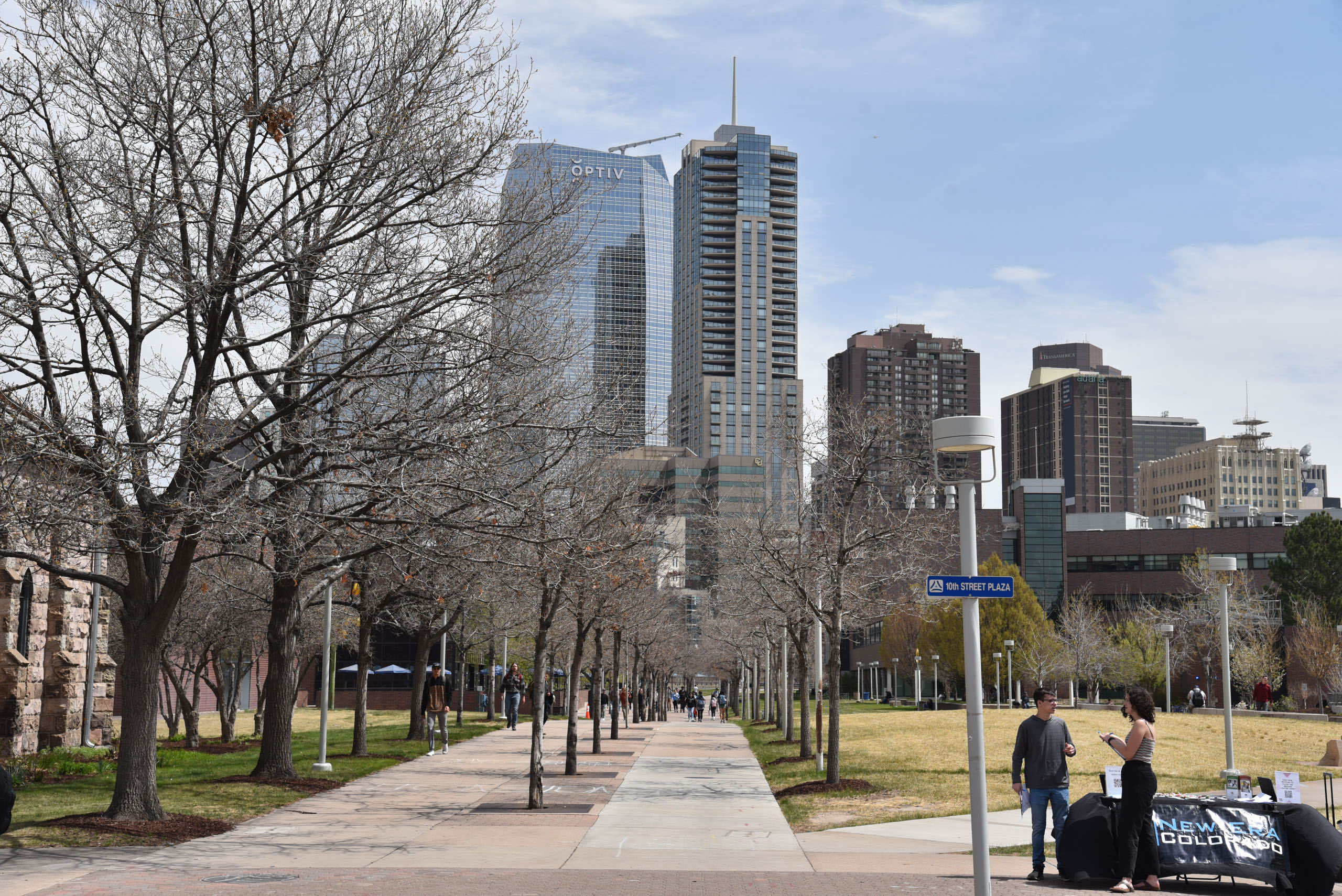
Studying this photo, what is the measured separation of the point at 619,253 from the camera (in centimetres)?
9750

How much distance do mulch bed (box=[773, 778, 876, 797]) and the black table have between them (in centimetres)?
903

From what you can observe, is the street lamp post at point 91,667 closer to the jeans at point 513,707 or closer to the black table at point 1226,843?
the jeans at point 513,707

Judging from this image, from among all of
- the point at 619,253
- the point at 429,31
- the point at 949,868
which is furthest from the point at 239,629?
the point at 619,253

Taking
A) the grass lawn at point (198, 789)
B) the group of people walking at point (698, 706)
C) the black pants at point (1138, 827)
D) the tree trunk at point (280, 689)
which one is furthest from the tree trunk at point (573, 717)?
→ the group of people walking at point (698, 706)

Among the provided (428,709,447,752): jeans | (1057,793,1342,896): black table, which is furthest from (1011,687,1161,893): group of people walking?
(428,709,447,752): jeans

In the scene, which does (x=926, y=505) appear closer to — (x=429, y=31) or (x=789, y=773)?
(x=789, y=773)

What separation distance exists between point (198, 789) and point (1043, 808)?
13234mm

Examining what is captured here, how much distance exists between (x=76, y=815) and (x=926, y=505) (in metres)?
16.4

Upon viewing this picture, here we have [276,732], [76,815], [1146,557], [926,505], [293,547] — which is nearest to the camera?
[76,815]

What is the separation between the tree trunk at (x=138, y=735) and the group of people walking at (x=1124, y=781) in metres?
10.2

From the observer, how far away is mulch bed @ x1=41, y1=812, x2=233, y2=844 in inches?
546

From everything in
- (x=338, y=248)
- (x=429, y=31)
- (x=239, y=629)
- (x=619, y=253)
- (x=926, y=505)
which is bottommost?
(x=239, y=629)

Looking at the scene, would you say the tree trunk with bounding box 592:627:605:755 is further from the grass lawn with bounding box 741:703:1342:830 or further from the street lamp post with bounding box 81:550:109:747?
the street lamp post with bounding box 81:550:109:747

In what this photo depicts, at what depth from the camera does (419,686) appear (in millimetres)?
34125
